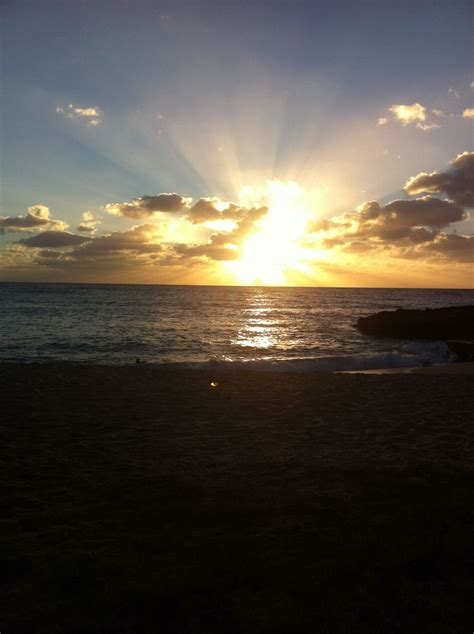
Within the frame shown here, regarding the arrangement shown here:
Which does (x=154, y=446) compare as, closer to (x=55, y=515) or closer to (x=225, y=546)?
(x=55, y=515)

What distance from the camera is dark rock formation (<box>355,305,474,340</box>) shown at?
125 ft

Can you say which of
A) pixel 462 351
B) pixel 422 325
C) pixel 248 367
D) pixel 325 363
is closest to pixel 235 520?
pixel 248 367

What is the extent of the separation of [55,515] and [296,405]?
7.85 meters

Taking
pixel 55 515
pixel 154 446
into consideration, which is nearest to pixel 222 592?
pixel 55 515

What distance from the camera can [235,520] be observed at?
5.73m

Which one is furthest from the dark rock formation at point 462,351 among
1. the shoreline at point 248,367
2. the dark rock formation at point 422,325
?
the dark rock formation at point 422,325

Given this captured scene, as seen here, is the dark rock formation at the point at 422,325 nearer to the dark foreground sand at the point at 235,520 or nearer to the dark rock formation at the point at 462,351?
the dark rock formation at the point at 462,351

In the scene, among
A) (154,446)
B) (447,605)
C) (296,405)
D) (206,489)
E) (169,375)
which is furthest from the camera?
(169,375)

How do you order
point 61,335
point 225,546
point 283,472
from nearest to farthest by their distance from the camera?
point 225,546 < point 283,472 < point 61,335

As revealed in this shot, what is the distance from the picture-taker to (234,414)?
37.3 ft

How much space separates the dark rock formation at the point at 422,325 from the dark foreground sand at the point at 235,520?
1132 inches

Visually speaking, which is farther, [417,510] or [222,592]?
[417,510]

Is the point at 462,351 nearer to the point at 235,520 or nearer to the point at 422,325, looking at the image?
the point at 422,325

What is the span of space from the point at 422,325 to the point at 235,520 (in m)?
37.9
